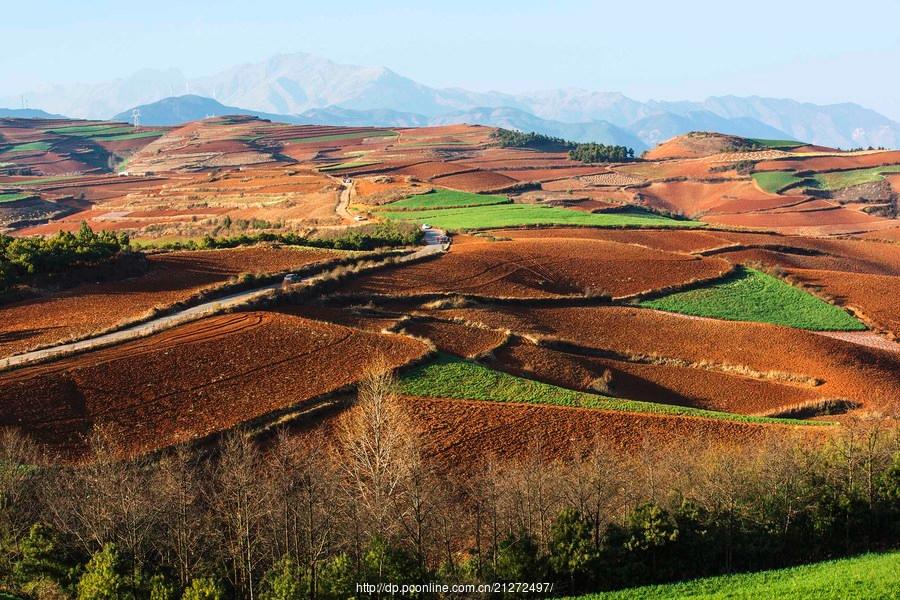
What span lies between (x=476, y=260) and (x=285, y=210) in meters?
43.3

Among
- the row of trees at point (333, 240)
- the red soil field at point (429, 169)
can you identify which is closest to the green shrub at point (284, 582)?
the row of trees at point (333, 240)

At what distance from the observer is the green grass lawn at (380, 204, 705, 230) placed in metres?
83.8

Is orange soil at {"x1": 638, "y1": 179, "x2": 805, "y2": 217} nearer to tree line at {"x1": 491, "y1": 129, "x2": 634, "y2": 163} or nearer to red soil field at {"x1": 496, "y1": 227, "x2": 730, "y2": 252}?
tree line at {"x1": 491, "y1": 129, "x2": 634, "y2": 163}

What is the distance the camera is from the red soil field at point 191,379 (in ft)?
101

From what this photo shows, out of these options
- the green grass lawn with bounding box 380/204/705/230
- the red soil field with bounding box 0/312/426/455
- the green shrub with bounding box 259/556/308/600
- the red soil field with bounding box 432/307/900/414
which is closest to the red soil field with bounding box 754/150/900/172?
the green grass lawn with bounding box 380/204/705/230

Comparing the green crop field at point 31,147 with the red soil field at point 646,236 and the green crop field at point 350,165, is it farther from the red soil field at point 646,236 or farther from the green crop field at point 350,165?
the red soil field at point 646,236

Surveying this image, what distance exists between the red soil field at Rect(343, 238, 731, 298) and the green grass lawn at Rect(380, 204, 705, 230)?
48.4 feet

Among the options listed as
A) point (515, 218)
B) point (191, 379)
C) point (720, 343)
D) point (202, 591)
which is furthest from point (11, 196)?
point (202, 591)

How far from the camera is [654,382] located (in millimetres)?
42312

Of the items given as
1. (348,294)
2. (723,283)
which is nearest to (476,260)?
(348,294)

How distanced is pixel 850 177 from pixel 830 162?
1371 cm

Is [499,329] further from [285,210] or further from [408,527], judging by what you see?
[285,210]

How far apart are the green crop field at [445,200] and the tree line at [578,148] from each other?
229 feet

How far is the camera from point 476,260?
59.9 m
